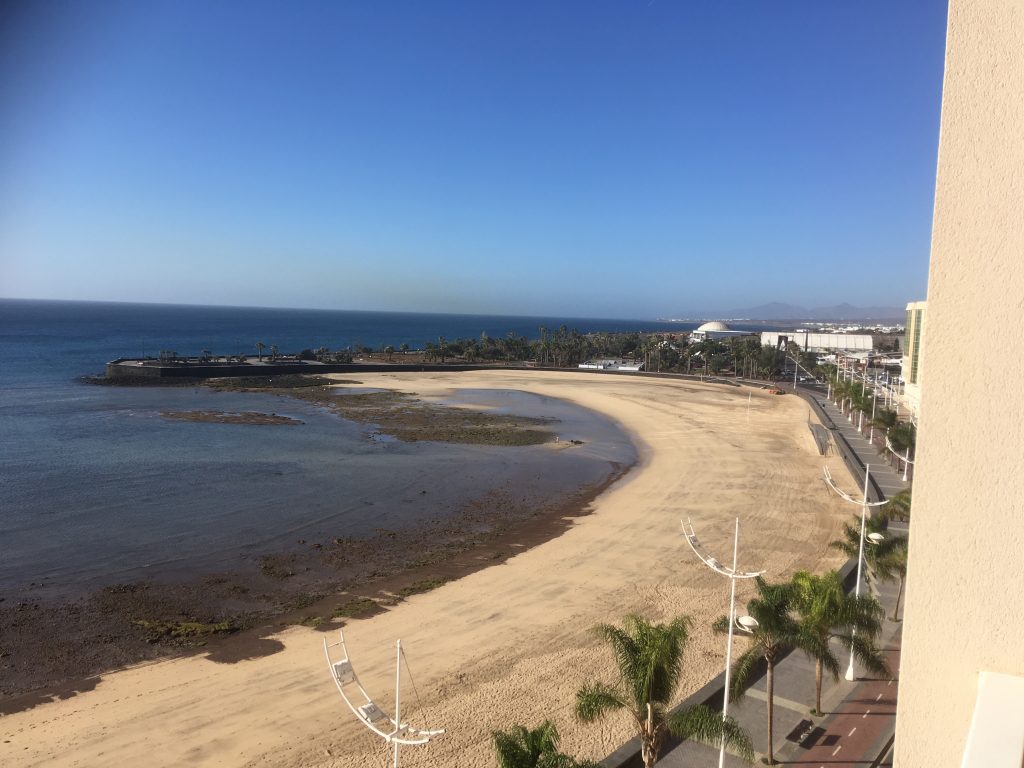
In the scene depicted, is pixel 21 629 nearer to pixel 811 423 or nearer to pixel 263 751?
pixel 263 751

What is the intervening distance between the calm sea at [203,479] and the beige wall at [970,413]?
21824mm

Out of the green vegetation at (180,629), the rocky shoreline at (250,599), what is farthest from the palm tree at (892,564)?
the green vegetation at (180,629)

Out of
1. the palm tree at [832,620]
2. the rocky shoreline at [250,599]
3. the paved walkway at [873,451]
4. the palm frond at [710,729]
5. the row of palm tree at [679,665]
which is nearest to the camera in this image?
the row of palm tree at [679,665]

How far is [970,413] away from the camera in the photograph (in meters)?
Answer: 4.74

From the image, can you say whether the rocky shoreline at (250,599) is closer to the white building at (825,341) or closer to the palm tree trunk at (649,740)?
the palm tree trunk at (649,740)

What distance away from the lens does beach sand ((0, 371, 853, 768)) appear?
12.1m

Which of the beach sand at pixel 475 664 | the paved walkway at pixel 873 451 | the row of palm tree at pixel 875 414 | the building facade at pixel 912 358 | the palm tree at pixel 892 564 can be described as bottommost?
the beach sand at pixel 475 664

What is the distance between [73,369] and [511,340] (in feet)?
208

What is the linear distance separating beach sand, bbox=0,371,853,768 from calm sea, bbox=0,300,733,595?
7152mm

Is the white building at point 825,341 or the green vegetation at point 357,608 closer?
the green vegetation at point 357,608

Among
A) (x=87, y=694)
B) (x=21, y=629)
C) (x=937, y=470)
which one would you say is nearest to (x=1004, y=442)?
(x=937, y=470)

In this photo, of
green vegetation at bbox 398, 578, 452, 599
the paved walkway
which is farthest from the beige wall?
the paved walkway

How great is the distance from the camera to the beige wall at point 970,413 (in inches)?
182

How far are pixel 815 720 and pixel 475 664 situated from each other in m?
7.21
